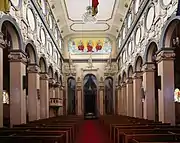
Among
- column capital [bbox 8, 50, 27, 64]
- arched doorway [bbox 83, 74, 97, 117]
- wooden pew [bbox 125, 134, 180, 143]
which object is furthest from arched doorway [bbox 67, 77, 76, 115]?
wooden pew [bbox 125, 134, 180, 143]

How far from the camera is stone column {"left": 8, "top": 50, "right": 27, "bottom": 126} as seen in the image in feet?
45.5

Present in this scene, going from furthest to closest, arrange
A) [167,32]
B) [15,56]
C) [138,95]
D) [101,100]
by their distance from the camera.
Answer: [101,100]
[138,95]
[15,56]
[167,32]

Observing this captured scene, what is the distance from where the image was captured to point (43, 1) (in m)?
21.5

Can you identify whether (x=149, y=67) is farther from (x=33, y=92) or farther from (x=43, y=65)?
(x=43, y=65)

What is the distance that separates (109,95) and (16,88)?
2180cm

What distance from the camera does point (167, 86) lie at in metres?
13.6

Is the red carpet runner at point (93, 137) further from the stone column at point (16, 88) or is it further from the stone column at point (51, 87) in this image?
the stone column at point (51, 87)

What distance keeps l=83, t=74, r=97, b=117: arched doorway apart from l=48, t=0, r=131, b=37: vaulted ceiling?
4.99 meters

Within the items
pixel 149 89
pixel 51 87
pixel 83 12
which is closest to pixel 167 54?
pixel 149 89

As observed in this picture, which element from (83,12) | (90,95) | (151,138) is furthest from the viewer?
(90,95)

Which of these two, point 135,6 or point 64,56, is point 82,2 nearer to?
point 135,6

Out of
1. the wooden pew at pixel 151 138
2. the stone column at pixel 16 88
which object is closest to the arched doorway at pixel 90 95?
the stone column at pixel 16 88

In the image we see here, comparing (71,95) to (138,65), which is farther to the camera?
(71,95)

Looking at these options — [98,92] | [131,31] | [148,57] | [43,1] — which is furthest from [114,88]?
[148,57]
